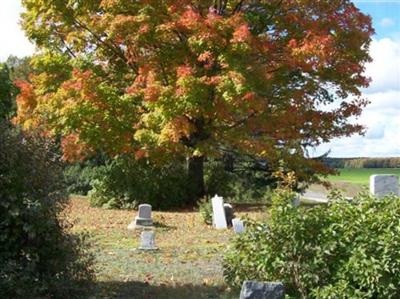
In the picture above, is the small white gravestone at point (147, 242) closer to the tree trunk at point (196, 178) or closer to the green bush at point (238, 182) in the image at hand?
the tree trunk at point (196, 178)

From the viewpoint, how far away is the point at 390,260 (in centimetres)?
701

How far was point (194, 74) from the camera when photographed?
60.3 ft

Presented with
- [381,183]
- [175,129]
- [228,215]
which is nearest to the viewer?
[381,183]

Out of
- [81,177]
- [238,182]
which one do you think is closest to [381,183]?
[238,182]

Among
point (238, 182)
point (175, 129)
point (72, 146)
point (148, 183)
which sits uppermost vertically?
point (175, 129)

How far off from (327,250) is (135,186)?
46.5ft

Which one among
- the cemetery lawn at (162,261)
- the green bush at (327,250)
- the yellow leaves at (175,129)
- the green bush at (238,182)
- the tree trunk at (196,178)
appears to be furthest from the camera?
the green bush at (238,182)

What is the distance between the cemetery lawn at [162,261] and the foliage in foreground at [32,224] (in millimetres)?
503

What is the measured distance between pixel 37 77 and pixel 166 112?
6105 mm

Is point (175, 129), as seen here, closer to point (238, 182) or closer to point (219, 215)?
point (219, 215)

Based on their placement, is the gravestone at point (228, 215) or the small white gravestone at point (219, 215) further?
the gravestone at point (228, 215)

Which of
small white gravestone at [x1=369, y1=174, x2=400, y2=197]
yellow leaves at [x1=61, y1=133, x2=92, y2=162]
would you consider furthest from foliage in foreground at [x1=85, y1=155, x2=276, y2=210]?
small white gravestone at [x1=369, y1=174, x2=400, y2=197]

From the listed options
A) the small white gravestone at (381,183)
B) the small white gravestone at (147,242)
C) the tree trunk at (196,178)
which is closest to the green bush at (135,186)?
the tree trunk at (196,178)

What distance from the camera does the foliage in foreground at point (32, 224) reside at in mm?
6824
